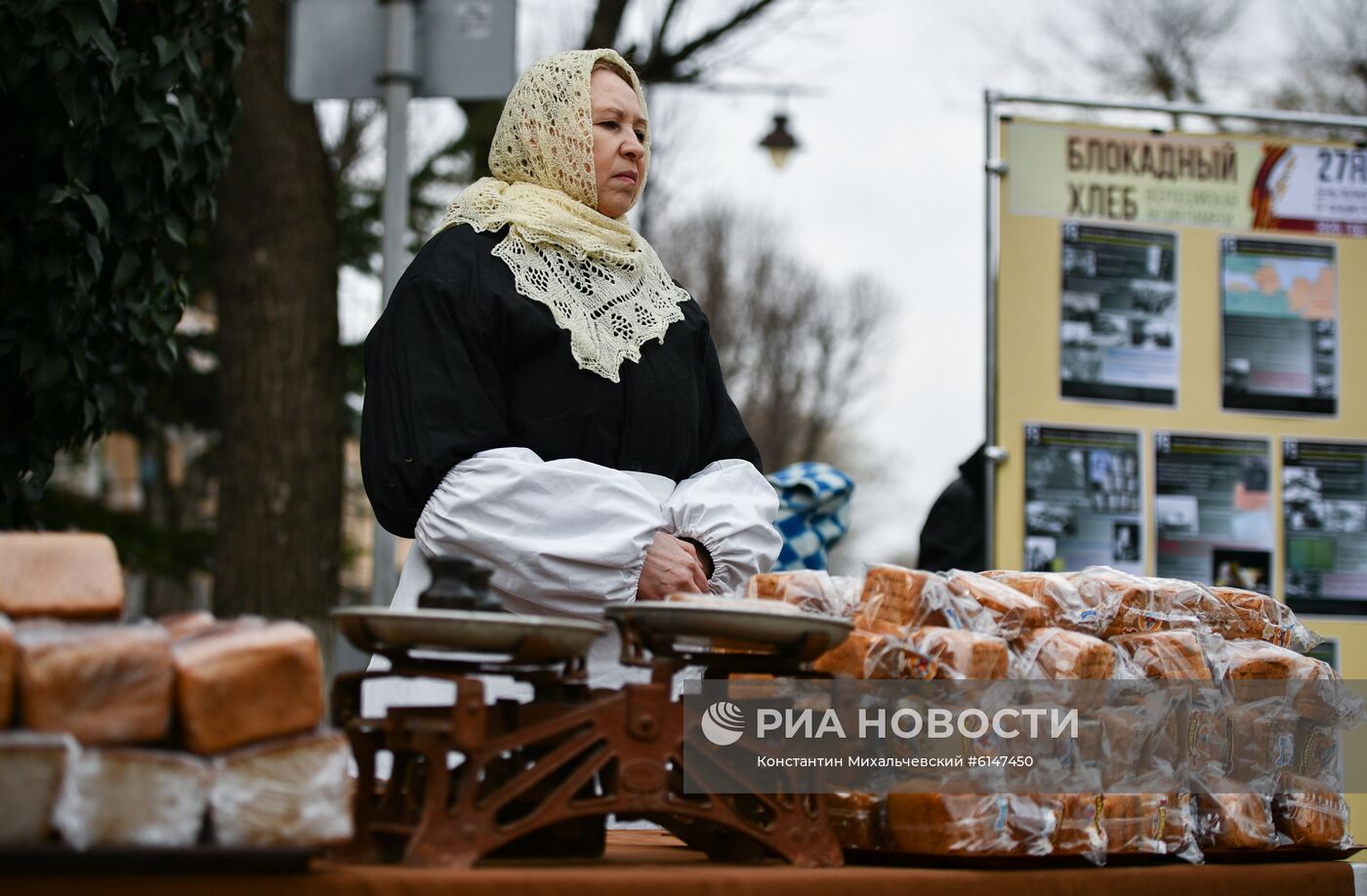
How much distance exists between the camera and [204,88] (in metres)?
4.61

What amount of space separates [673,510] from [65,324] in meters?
1.81

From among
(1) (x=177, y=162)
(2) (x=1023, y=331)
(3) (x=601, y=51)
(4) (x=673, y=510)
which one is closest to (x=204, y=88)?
(1) (x=177, y=162)

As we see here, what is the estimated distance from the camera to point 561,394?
3.24 m

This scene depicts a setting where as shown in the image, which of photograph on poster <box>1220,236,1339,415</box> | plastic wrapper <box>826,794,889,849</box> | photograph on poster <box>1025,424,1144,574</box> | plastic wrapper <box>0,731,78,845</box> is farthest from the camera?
photograph on poster <box>1220,236,1339,415</box>

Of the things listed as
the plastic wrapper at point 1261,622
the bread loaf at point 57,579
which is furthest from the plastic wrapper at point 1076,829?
the bread loaf at point 57,579

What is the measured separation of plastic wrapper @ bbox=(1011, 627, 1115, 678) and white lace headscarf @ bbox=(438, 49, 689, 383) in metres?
0.97

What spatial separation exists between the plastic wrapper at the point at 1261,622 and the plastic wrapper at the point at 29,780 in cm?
211

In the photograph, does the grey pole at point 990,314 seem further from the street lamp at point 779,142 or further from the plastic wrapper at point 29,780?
the street lamp at point 779,142

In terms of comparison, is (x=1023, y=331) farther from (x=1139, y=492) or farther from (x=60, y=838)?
(x=60, y=838)

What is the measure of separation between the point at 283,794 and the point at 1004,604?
1.31 m

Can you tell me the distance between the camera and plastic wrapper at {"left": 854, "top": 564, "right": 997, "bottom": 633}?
282 centimetres

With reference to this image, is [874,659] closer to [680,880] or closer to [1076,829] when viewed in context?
[1076,829]

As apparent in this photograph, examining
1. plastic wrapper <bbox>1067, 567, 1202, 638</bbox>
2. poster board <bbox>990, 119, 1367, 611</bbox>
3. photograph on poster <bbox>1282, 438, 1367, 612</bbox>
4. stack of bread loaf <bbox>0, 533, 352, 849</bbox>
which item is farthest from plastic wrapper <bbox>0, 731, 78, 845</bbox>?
photograph on poster <bbox>1282, 438, 1367, 612</bbox>

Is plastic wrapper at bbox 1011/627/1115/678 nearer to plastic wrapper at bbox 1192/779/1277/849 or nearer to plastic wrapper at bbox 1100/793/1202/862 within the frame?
plastic wrapper at bbox 1100/793/1202/862
